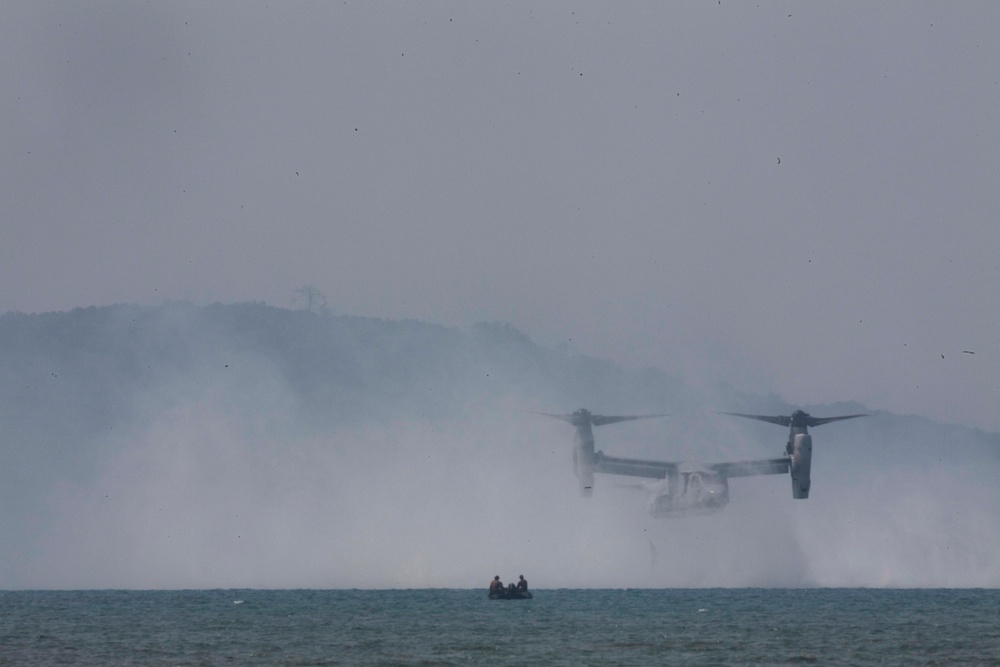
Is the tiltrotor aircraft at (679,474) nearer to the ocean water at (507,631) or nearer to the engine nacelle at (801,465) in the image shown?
the engine nacelle at (801,465)

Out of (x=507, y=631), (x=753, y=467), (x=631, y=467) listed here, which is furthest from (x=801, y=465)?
(x=507, y=631)

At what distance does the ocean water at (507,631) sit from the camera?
66312 mm

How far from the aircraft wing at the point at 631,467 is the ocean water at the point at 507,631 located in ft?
37.2

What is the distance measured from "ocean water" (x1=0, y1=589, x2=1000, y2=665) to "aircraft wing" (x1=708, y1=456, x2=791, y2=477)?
11.0 metres

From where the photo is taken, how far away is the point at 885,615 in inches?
3858

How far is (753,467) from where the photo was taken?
11638 cm

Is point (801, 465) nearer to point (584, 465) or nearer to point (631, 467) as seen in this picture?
point (631, 467)

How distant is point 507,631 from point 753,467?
136 feet

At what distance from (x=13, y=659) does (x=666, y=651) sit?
1250 inches

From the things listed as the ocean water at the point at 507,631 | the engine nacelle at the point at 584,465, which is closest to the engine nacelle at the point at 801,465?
the ocean water at the point at 507,631

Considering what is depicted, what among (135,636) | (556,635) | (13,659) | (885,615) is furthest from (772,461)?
(13,659)

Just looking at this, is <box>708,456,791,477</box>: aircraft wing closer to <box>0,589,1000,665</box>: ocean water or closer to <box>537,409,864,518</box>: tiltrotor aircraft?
<box>537,409,864,518</box>: tiltrotor aircraft

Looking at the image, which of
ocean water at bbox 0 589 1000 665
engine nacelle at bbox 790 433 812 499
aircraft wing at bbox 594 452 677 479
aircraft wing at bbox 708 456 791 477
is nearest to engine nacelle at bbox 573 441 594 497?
aircraft wing at bbox 594 452 677 479

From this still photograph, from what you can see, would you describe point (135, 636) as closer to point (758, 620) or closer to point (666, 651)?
point (666, 651)
